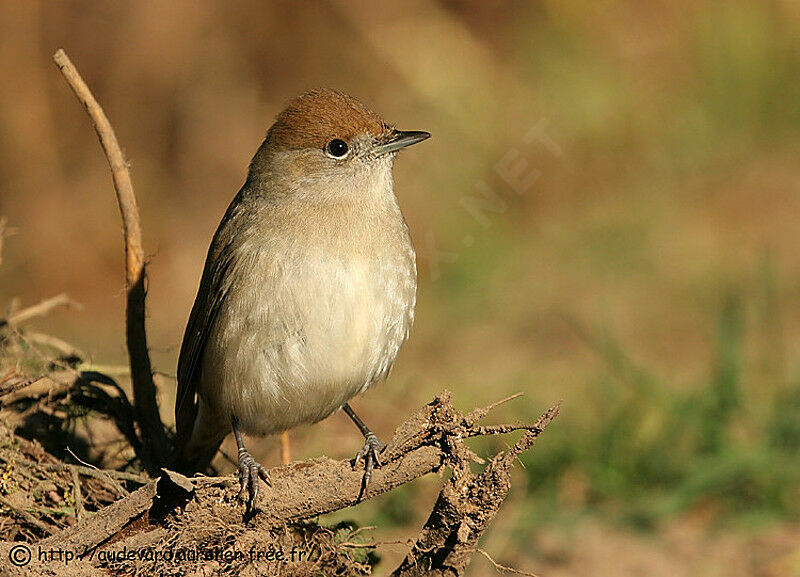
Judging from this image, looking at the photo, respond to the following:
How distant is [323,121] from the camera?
165 inches

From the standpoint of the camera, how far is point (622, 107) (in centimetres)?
902

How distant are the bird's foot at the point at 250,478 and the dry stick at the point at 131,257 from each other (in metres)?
0.69

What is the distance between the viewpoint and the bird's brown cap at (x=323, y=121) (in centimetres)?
416

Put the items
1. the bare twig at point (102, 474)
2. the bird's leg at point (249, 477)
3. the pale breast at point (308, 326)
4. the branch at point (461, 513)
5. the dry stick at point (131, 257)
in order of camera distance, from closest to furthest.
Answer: the branch at point (461, 513) → the bird's leg at point (249, 477) → the bare twig at point (102, 474) → the pale breast at point (308, 326) → the dry stick at point (131, 257)

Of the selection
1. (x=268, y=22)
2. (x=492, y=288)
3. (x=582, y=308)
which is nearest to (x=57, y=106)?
(x=268, y=22)

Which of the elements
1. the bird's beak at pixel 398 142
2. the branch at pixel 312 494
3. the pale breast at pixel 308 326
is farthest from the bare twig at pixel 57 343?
the bird's beak at pixel 398 142

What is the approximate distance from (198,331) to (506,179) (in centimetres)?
518

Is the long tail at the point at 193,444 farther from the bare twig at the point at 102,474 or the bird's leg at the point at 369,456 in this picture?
the bird's leg at the point at 369,456

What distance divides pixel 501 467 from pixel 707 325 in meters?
4.29

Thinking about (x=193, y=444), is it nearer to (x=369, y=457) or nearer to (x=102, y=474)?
(x=102, y=474)

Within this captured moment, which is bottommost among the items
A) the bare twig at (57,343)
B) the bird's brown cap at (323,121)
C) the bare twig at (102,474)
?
the bare twig at (102,474)

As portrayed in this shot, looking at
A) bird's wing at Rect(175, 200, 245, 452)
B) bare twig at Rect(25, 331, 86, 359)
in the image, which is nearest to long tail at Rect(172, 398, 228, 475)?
bird's wing at Rect(175, 200, 245, 452)

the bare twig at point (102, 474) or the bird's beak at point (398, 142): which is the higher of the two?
the bird's beak at point (398, 142)

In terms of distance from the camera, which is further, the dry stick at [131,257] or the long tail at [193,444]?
the long tail at [193,444]
